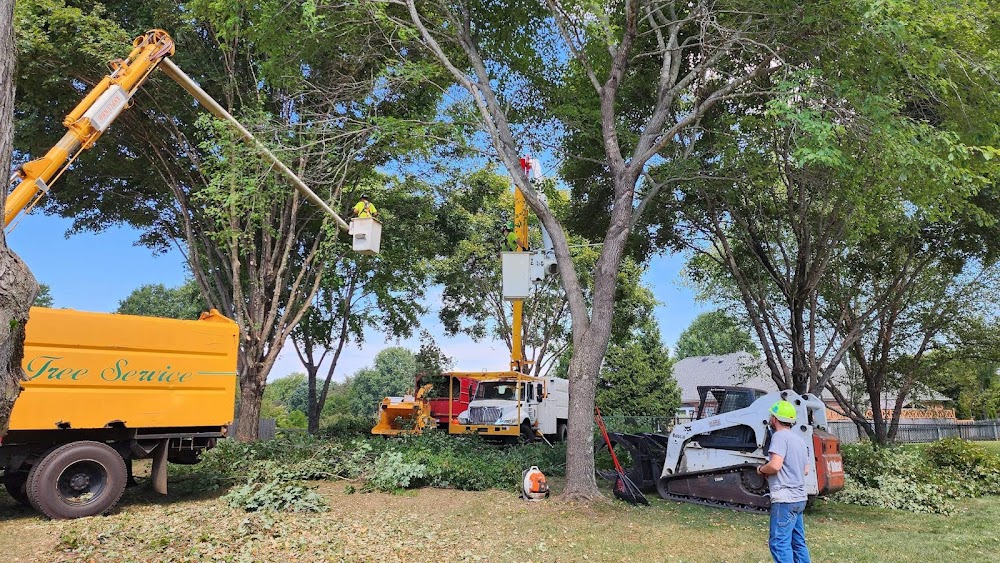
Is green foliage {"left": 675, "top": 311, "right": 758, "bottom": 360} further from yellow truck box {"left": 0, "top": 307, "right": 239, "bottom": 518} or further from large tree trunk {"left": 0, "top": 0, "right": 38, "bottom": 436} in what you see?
large tree trunk {"left": 0, "top": 0, "right": 38, "bottom": 436}

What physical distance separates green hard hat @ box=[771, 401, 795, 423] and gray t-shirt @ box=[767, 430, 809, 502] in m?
0.14

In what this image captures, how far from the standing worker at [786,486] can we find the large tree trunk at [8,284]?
576 cm

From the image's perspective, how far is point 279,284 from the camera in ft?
58.9

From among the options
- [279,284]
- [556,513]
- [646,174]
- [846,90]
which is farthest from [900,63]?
[279,284]

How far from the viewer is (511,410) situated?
1880 centimetres

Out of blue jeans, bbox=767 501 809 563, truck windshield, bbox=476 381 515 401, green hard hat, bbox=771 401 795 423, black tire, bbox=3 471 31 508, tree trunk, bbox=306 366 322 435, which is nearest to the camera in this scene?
blue jeans, bbox=767 501 809 563

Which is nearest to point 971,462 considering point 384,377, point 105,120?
point 105,120

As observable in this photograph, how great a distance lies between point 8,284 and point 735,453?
33.0ft

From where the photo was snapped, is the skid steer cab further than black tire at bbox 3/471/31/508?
Yes

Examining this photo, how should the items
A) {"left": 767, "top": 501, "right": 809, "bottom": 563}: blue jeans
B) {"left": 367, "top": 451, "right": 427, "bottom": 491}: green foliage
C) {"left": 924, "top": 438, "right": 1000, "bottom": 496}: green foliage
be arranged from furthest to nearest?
1. {"left": 924, "top": 438, "right": 1000, "bottom": 496}: green foliage
2. {"left": 367, "top": 451, "right": 427, "bottom": 491}: green foliage
3. {"left": 767, "top": 501, "right": 809, "bottom": 563}: blue jeans

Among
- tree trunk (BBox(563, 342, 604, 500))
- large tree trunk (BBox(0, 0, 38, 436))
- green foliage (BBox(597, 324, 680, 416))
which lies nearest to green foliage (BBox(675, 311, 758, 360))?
green foliage (BBox(597, 324, 680, 416))

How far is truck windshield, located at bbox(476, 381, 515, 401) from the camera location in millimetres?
19438

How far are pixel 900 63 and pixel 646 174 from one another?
19.7 ft

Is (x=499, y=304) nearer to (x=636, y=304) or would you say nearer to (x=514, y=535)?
(x=636, y=304)
